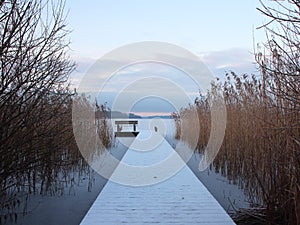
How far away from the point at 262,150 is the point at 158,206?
99 cm

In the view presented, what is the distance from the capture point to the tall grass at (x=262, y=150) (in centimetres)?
221

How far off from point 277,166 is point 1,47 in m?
1.98

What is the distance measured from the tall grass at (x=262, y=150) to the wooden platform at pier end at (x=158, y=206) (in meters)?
0.35

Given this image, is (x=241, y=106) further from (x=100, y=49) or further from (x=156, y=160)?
(x=100, y=49)

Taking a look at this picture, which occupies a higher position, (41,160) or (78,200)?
(41,160)

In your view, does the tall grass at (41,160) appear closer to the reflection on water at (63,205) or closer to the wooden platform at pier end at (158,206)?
the reflection on water at (63,205)

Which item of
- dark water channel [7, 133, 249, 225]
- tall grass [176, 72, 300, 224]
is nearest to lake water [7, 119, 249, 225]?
dark water channel [7, 133, 249, 225]

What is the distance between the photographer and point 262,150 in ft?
9.38

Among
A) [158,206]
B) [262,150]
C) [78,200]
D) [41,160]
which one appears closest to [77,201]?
[78,200]

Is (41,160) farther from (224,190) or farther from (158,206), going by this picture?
(224,190)

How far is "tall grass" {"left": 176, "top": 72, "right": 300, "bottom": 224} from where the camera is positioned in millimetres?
2207

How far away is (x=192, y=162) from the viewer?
5586 millimetres

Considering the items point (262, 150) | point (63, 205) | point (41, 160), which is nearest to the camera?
point (262, 150)

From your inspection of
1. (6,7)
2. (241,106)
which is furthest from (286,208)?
(6,7)
